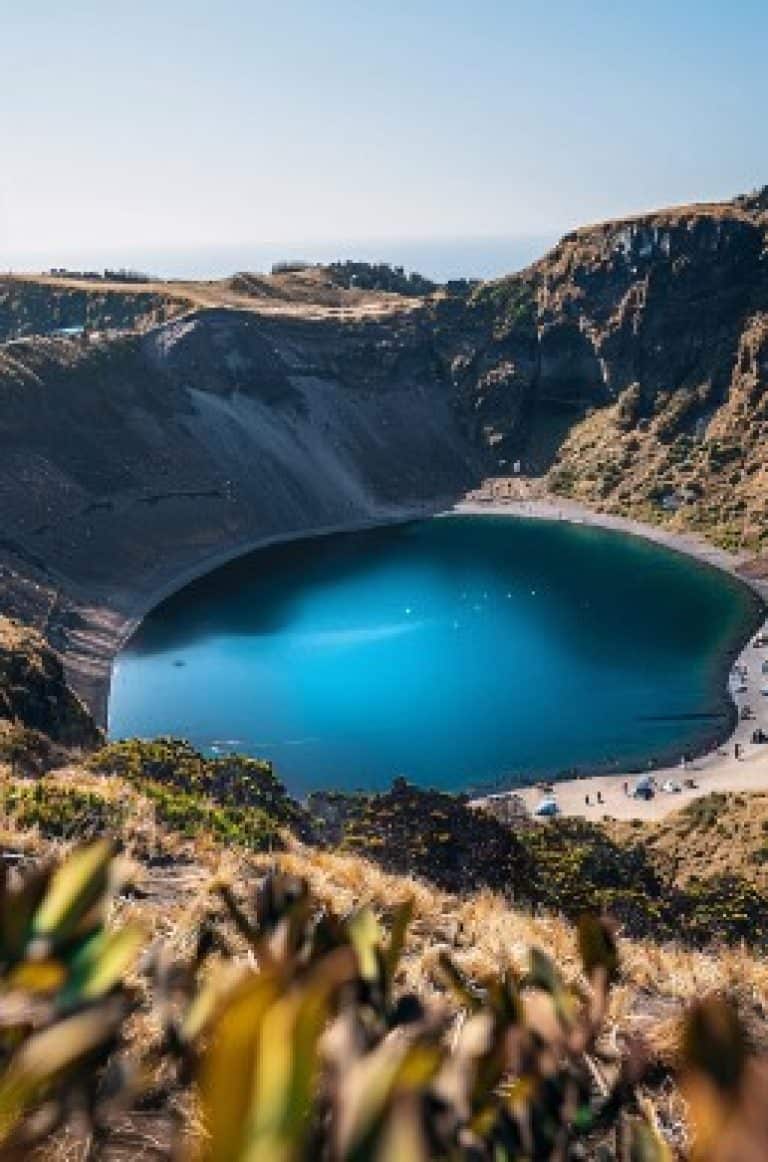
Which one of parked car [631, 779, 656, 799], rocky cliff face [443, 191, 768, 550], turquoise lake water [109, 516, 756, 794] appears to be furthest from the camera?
rocky cliff face [443, 191, 768, 550]

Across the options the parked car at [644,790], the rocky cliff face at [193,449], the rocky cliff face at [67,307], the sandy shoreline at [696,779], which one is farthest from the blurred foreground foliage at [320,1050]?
the rocky cliff face at [67,307]

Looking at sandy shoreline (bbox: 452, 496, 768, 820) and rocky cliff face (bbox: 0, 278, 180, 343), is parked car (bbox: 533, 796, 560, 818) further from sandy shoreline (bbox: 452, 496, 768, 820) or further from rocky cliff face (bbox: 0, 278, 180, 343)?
rocky cliff face (bbox: 0, 278, 180, 343)

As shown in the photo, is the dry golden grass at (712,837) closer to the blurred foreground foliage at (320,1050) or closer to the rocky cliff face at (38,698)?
the rocky cliff face at (38,698)

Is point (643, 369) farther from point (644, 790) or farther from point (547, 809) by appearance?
point (547, 809)

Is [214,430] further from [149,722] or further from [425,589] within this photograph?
[149,722]

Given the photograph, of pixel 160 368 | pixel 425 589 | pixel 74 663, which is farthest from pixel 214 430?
pixel 74 663

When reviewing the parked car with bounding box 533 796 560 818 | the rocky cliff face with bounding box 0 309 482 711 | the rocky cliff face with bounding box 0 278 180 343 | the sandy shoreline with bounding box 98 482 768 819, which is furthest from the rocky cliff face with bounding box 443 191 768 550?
the parked car with bounding box 533 796 560 818
